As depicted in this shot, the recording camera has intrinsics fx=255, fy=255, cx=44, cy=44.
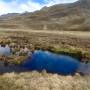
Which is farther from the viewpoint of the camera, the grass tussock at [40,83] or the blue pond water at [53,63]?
the blue pond water at [53,63]

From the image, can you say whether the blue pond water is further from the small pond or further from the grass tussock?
the grass tussock

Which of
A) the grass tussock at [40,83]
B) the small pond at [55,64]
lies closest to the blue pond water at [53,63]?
the small pond at [55,64]

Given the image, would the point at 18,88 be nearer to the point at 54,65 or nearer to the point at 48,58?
the point at 54,65

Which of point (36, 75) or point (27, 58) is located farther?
point (27, 58)

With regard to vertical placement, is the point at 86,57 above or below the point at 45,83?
below

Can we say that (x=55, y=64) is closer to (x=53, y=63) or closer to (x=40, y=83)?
(x=53, y=63)

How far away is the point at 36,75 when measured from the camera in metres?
39.1

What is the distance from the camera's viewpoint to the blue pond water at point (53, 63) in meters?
54.4

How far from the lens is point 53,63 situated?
205ft

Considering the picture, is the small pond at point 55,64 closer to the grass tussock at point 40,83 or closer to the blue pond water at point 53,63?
the blue pond water at point 53,63

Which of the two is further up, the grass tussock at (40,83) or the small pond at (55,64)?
the grass tussock at (40,83)

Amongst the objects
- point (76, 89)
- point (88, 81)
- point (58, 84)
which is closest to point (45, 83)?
point (58, 84)

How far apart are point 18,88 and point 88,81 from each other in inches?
468

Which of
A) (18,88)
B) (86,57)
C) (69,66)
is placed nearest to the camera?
(18,88)
